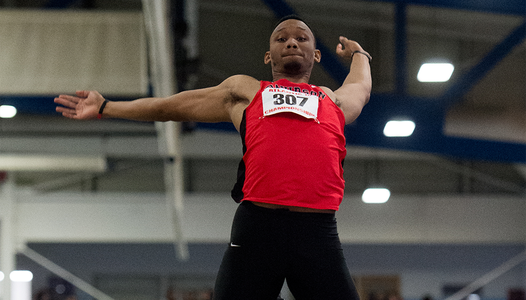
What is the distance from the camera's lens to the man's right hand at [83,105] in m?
2.15

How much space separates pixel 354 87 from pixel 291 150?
0.62 meters

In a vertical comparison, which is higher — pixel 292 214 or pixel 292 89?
pixel 292 89

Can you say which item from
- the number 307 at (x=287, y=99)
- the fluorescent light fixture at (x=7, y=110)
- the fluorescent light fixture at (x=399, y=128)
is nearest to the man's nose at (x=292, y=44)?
the number 307 at (x=287, y=99)

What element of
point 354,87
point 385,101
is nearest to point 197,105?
point 354,87

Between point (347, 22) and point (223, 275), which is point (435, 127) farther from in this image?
point (223, 275)

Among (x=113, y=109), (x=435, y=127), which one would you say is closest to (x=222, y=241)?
(x=435, y=127)

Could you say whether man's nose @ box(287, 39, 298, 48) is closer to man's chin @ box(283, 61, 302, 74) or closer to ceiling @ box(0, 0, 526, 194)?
man's chin @ box(283, 61, 302, 74)

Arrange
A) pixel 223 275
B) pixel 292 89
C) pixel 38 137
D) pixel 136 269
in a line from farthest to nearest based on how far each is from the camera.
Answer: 1. pixel 136 269
2. pixel 38 137
3. pixel 292 89
4. pixel 223 275

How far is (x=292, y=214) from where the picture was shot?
5.90ft

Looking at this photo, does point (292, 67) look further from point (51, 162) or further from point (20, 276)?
point (20, 276)

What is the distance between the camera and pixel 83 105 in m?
2.19

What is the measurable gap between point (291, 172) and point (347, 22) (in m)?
8.69

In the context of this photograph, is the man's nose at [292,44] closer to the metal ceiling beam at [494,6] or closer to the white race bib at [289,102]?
the white race bib at [289,102]

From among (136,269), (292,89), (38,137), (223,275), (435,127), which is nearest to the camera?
(223,275)
